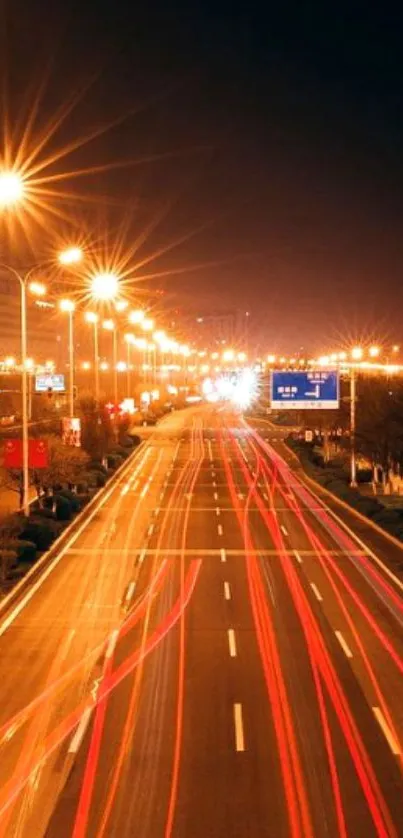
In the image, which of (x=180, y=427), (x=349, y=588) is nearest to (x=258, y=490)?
(x=349, y=588)

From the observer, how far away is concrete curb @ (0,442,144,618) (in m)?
24.4

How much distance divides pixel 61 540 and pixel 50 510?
3.99m

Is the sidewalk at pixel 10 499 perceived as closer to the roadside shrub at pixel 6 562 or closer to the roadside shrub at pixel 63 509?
the roadside shrub at pixel 63 509

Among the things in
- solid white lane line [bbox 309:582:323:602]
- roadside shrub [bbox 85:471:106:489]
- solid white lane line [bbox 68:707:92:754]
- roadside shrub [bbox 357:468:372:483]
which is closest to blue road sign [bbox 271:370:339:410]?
roadside shrub [bbox 357:468:372:483]

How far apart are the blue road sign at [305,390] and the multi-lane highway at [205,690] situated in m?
13.1

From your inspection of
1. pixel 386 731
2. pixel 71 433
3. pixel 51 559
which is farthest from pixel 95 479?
pixel 386 731

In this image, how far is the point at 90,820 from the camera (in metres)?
11.3

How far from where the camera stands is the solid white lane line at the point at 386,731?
Result: 13.7 meters

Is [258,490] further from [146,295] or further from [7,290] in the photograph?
[146,295]

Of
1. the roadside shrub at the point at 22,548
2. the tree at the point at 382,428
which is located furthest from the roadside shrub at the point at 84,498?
the tree at the point at 382,428

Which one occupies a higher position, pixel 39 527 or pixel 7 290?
pixel 7 290

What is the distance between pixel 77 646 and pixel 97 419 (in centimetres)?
3513

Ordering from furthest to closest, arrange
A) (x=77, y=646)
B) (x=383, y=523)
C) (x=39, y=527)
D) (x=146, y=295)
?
(x=146, y=295) < (x=383, y=523) < (x=39, y=527) < (x=77, y=646)

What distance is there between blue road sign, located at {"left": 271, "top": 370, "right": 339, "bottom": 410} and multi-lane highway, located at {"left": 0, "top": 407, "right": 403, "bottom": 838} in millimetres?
13106
